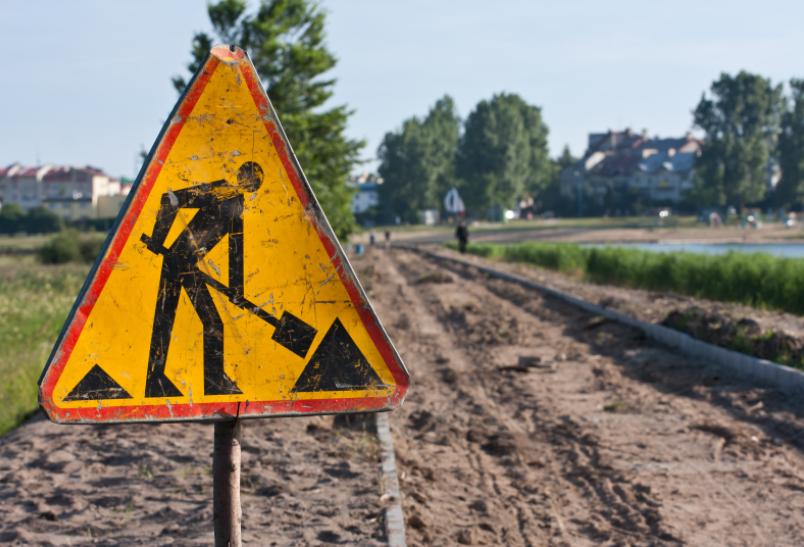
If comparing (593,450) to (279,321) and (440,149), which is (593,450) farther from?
(440,149)

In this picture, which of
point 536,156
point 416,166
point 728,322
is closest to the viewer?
point 728,322

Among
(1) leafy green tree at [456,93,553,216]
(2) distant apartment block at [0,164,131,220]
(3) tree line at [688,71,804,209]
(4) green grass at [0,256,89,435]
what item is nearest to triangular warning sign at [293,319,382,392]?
(4) green grass at [0,256,89,435]

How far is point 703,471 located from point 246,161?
5.24 meters

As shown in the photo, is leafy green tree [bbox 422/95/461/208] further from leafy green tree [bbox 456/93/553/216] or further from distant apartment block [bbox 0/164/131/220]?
distant apartment block [bbox 0/164/131/220]

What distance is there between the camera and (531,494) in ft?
23.3

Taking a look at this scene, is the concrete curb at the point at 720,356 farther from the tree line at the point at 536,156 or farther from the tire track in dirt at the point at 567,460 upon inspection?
the tree line at the point at 536,156

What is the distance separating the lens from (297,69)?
3684 cm

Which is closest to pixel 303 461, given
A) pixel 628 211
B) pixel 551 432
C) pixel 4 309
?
pixel 551 432

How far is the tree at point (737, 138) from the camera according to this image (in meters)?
93.2

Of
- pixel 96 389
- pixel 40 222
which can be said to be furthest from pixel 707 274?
pixel 40 222

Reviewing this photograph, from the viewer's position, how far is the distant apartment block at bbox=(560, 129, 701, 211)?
420 ft

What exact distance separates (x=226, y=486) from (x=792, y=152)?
103 metres

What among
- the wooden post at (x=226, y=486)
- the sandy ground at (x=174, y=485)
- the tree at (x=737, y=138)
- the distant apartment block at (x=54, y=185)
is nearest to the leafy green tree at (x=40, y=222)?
the distant apartment block at (x=54, y=185)

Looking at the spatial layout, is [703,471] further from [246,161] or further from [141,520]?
[246,161]
